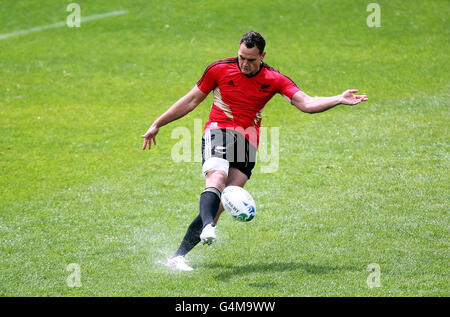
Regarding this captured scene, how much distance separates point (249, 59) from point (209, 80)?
643 mm

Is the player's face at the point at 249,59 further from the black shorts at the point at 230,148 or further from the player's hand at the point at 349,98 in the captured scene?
the player's hand at the point at 349,98

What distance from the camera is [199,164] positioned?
1178 cm

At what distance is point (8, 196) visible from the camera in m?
10.1

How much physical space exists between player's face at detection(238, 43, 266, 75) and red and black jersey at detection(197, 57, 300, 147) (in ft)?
0.46

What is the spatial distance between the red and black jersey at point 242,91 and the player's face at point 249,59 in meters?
0.14

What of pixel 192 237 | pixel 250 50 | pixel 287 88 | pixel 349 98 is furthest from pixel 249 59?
pixel 192 237

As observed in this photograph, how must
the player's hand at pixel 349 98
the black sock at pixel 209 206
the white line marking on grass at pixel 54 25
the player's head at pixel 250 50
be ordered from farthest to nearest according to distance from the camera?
the white line marking on grass at pixel 54 25
the player's head at pixel 250 50
the player's hand at pixel 349 98
the black sock at pixel 209 206

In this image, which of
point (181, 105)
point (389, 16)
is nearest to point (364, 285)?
point (181, 105)

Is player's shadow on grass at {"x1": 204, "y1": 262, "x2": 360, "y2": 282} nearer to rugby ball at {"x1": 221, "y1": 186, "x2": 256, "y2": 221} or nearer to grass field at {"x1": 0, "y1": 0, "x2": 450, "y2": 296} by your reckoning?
grass field at {"x1": 0, "y1": 0, "x2": 450, "y2": 296}

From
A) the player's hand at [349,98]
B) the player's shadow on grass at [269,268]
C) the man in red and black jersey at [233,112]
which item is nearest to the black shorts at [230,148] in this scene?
the man in red and black jersey at [233,112]

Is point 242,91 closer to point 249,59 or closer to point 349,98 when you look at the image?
point 249,59

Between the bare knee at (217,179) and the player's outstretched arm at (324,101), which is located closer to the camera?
the player's outstretched arm at (324,101)

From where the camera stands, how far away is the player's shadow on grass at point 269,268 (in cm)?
718

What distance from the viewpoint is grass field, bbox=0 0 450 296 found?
287 inches
